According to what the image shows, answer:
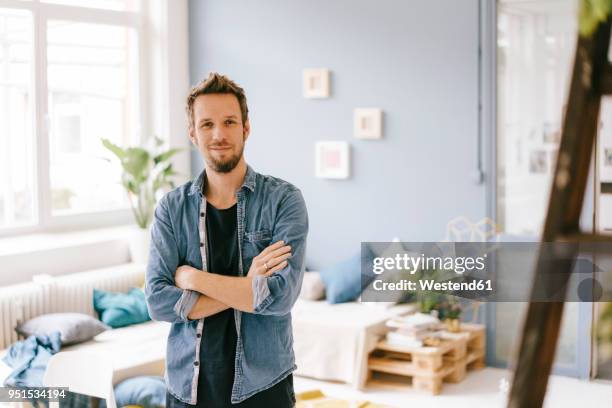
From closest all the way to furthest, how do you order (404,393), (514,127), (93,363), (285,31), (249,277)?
(249,277) → (93,363) → (404,393) → (514,127) → (285,31)

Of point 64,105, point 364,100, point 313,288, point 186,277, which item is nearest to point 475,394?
point 313,288

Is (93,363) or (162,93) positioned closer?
(93,363)

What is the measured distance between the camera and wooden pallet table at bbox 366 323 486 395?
4828 millimetres

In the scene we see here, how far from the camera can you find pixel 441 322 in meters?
5.34

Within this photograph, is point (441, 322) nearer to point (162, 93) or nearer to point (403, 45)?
point (403, 45)

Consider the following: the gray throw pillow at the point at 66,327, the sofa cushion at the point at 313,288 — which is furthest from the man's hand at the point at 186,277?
the sofa cushion at the point at 313,288

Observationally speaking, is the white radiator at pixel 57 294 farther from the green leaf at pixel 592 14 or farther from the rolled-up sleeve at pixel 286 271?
the green leaf at pixel 592 14

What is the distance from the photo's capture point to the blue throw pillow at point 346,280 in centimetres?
552

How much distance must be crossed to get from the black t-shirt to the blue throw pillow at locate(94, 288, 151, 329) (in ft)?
9.53

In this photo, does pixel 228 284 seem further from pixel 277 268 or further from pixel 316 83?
pixel 316 83

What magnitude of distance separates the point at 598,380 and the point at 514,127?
1.61 meters

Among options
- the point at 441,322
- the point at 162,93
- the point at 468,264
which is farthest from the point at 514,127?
the point at 162,93

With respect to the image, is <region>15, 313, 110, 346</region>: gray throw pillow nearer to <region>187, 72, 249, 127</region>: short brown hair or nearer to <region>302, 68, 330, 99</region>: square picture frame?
<region>302, 68, 330, 99</region>: square picture frame

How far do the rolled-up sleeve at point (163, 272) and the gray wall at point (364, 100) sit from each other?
10.9 ft
